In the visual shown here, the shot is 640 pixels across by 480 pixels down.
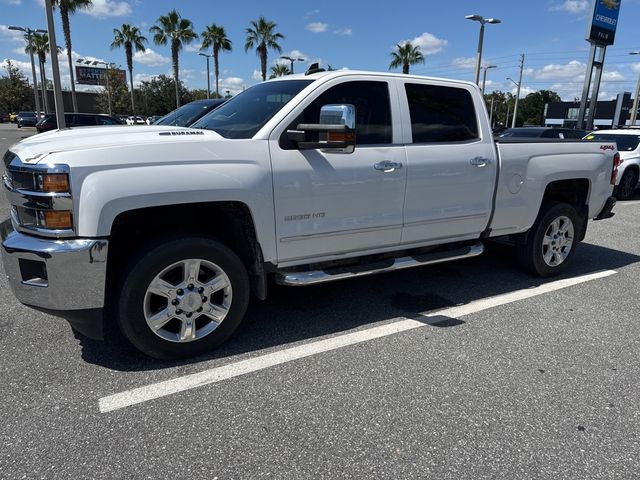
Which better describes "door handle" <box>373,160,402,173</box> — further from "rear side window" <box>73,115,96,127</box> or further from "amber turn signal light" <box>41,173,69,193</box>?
"rear side window" <box>73,115,96,127</box>

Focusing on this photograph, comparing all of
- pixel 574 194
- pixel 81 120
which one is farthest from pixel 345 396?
pixel 81 120

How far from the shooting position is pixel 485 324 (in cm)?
401

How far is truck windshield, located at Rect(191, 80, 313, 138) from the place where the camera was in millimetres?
3543

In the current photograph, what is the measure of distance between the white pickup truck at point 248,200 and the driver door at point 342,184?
0.4 inches

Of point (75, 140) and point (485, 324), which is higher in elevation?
point (75, 140)

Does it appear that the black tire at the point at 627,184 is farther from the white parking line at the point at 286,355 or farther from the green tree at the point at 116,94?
the green tree at the point at 116,94

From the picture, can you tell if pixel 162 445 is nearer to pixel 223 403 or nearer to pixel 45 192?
pixel 223 403

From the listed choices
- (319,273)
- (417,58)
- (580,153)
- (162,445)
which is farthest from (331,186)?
(417,58)

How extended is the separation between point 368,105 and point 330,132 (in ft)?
2.77

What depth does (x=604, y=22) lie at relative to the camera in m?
24.2

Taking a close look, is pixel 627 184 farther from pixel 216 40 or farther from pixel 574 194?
pixel 216 40

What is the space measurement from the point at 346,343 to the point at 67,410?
186 cm

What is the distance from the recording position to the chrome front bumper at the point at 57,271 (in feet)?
9.21

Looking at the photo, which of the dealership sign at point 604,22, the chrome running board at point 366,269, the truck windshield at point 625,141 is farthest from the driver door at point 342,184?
the dealership sign at point 604,22
